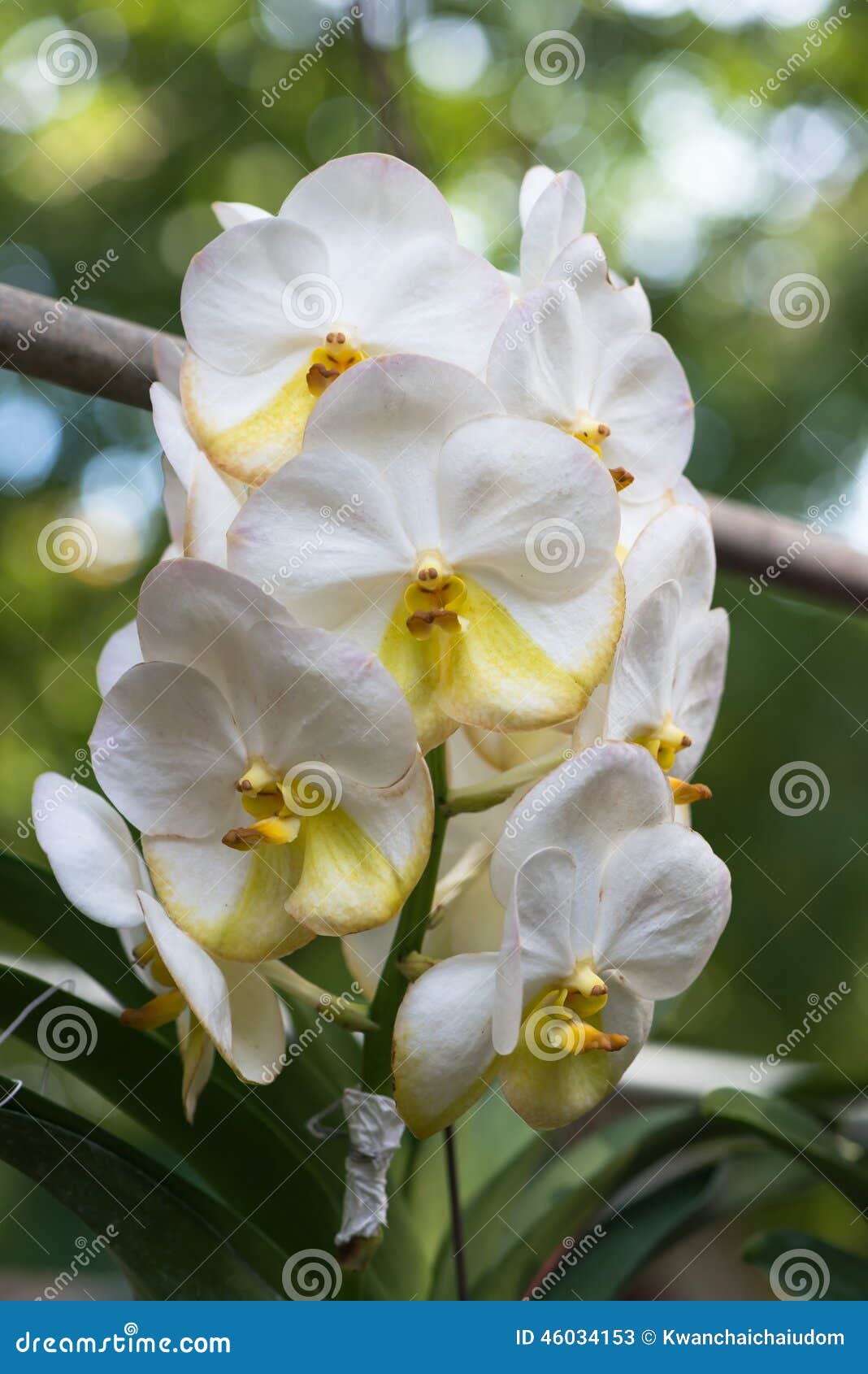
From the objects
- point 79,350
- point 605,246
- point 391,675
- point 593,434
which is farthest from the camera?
point 605,246

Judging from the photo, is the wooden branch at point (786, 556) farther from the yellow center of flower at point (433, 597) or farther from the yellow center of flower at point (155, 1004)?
the yellow center of flower at point (155, 1004)

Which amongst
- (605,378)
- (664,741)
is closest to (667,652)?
(664,741)

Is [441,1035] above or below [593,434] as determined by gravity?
below

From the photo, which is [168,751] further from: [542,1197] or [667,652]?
[542,1197]

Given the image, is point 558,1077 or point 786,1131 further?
point 786,1131

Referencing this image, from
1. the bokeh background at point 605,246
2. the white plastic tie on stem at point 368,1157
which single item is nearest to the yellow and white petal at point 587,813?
the white plastic tie on stem at point 368,1157

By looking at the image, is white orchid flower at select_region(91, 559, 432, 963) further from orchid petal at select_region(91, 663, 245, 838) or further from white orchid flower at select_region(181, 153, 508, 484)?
white orchid flower at select_region(181, 153, 508, 484)

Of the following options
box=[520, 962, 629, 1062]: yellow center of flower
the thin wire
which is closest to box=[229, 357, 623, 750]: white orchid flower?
box=[520, 962, 629, 1062]: yellow center of flower
